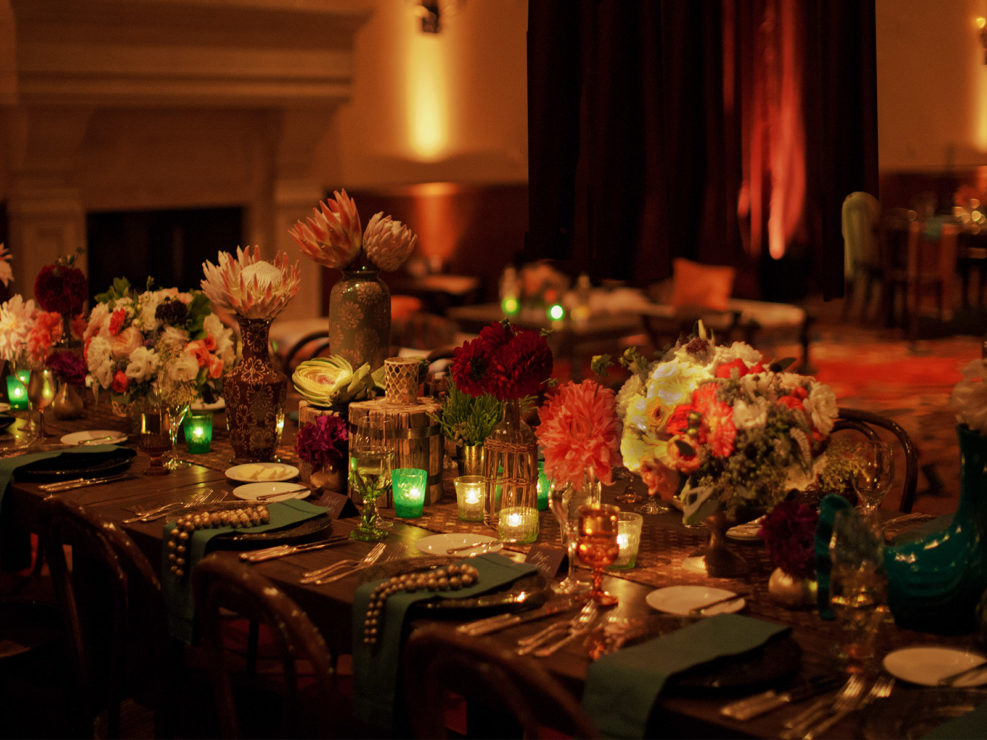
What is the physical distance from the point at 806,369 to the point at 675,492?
6.02 m

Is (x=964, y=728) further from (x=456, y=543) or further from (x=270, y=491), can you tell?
(x=270, y=491)

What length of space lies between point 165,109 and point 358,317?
189 inches

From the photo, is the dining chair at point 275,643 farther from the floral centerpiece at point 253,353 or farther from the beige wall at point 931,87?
the beige wall at point 931,87

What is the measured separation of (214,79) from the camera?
6.80 m

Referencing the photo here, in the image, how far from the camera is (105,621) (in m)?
2.43

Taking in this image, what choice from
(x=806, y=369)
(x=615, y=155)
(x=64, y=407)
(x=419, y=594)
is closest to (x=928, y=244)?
(x=806, y=369)

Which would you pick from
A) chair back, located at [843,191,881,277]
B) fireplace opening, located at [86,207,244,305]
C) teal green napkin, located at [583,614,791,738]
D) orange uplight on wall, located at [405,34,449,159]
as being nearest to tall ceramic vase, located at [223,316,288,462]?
teal green napkin, located at [583,614,791,738]

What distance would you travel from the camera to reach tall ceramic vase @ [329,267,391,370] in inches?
109

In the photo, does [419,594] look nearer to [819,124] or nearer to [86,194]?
[819,124]

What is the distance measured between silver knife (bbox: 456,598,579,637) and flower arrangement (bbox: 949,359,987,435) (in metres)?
0.67

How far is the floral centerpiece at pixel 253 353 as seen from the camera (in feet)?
9.14

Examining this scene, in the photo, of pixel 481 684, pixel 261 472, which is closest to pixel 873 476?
pixel 481 684

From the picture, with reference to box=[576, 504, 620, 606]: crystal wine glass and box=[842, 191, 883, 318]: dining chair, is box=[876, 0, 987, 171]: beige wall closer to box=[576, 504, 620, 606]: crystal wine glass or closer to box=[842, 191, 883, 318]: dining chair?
box=[842, 191, 883, 318]: dining chair

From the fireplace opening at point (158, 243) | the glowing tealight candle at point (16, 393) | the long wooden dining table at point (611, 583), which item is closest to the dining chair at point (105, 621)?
the long wooden dining table at point (611, 583)
